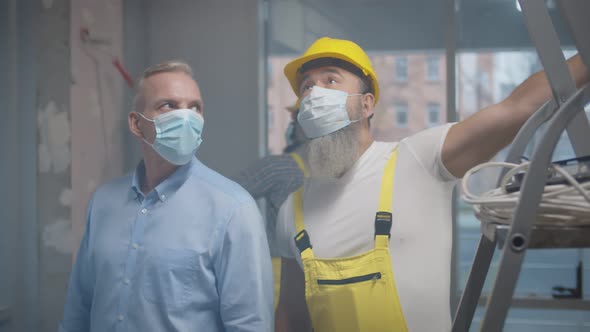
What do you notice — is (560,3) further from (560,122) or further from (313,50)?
(313,50)

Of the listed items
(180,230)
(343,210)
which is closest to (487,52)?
(343,210)

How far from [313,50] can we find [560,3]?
918 mm

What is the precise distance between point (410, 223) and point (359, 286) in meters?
0.20

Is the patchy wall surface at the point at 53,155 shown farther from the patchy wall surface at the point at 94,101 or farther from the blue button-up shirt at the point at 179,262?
the blue button-up shirt at the point at 179,262

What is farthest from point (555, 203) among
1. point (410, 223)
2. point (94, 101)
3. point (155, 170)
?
point (94, 101)

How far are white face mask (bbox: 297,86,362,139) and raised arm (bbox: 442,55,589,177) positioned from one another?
0.97ft

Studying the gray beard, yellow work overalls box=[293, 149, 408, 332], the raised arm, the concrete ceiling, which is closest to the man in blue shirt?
yellow work overalls box=[293, 149, 408, 332]

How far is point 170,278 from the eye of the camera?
4.61 ft

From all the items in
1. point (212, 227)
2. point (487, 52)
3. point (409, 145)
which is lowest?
point (212, 227)

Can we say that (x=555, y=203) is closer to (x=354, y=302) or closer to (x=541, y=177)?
(x=541, y=177)

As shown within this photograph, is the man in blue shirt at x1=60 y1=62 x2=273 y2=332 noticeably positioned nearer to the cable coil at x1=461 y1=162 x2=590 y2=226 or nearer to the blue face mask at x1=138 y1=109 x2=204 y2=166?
the blue face mask at x1=138 y1=109 x2=204 y2=166

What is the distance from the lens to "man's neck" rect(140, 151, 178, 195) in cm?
159

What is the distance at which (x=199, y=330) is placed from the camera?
140cm

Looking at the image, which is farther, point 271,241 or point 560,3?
point 271,241
